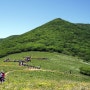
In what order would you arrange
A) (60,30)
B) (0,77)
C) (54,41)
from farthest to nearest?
(60,30) < (54,41) < (0,77)

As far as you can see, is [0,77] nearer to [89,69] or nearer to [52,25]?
[89,69]

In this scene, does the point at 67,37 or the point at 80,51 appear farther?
the point at 67,37

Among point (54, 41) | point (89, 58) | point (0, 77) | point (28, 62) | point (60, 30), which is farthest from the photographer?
point (60, 30)

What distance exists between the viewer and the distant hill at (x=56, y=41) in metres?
127

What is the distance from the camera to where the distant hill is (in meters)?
127

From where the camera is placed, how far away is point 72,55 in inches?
4771

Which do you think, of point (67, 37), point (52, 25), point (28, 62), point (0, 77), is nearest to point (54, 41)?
point (67, 37)

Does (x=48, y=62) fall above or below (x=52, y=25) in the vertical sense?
below

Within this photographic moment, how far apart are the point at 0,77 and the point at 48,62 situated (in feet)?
173

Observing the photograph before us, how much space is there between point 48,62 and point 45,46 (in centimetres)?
3207

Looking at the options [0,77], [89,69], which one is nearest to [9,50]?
[89,69]

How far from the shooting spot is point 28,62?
95375mm

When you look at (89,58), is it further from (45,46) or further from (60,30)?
(60,30)

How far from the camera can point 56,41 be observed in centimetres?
14262
